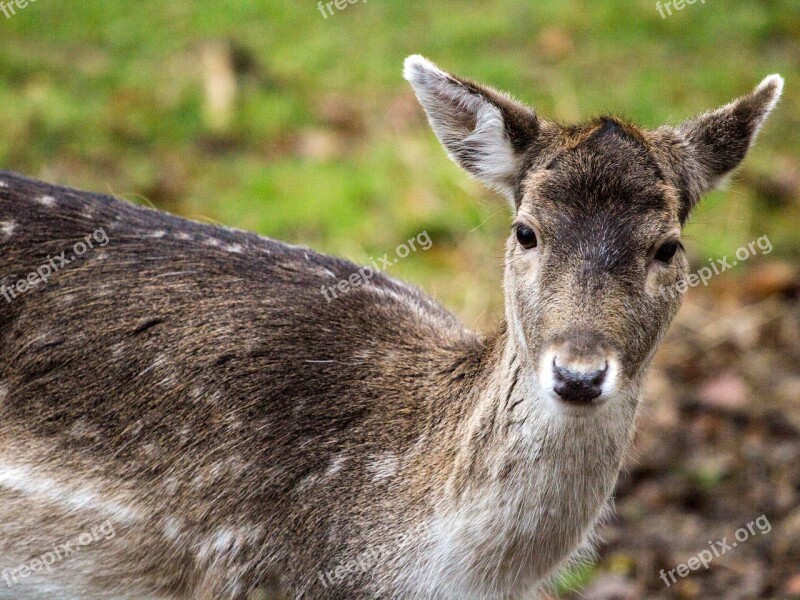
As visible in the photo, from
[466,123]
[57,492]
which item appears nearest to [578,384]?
[466,123]

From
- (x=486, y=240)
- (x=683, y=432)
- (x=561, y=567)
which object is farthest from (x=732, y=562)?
(x=486, y=240)

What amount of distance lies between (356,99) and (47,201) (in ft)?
20.6

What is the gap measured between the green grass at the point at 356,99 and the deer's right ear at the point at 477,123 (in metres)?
3.82

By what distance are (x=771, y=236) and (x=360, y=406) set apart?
20.0ft

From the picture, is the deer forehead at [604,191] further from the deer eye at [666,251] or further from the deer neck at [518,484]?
the deer neck at [518,484]

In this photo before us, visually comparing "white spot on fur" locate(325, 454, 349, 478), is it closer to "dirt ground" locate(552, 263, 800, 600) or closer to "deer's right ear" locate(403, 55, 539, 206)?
"deer's right ear" locate(403, 55, 539, 206)

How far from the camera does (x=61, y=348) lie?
16.2 ft

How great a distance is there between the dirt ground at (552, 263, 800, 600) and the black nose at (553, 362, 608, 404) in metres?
1.68

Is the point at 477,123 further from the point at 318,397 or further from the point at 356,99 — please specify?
the point at 356,99

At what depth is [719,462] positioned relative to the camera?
7445 mm

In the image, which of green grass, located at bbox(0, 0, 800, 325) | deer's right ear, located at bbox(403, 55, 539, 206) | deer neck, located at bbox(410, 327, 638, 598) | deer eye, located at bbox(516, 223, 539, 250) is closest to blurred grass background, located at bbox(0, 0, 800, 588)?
green grass, located at bbox(0, 0, 800, 325)

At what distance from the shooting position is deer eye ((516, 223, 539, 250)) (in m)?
4.39

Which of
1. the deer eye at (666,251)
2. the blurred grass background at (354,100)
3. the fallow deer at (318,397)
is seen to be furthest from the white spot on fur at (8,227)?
the blurred grass background at (354,100)

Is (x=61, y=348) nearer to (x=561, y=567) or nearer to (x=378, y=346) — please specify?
(x=378, y=346)
